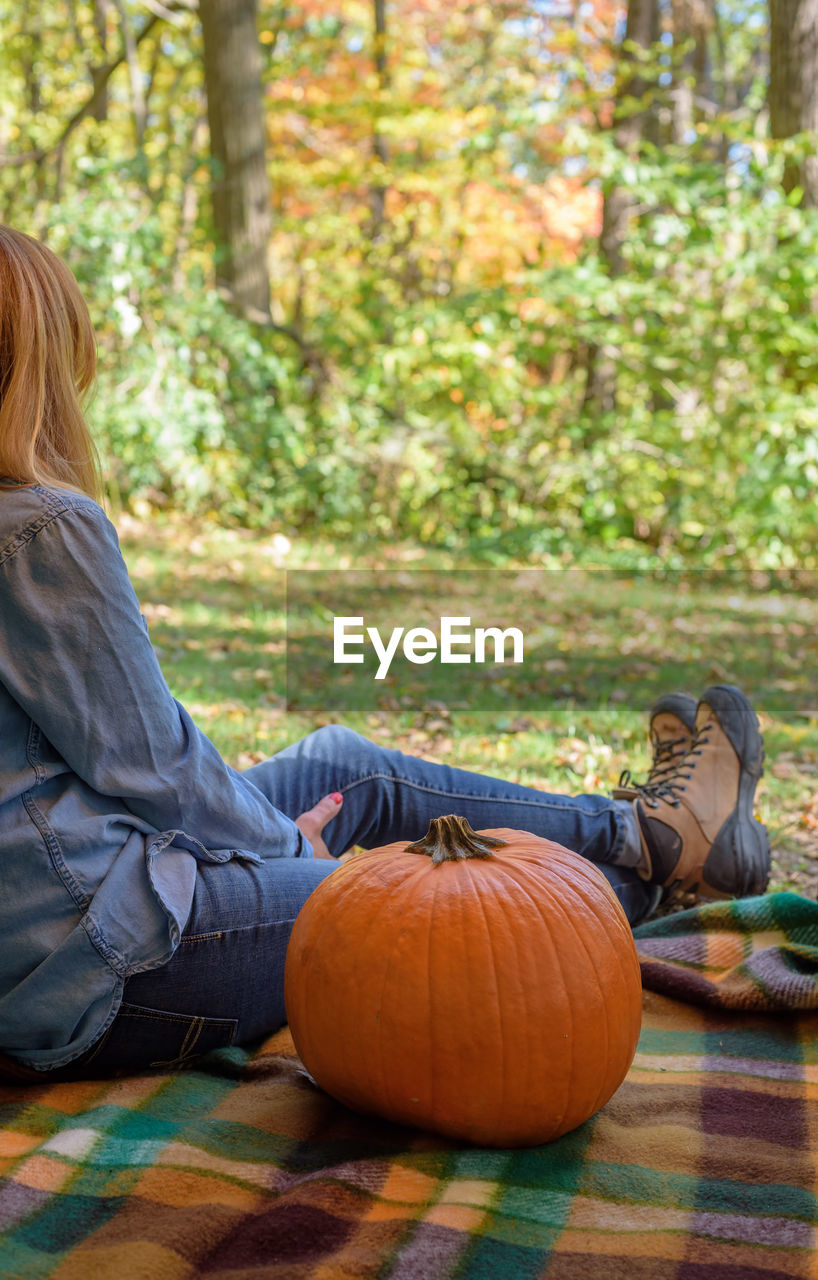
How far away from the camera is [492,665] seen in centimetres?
576

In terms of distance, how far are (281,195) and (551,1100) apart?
55.2 feet

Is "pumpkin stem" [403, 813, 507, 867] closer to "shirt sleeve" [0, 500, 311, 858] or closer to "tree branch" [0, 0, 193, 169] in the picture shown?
"shirt sleeve" [0, 500, 311, 858]

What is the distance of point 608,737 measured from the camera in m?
4.34

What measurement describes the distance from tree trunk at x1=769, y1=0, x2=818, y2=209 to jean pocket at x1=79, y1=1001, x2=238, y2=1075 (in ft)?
24.0

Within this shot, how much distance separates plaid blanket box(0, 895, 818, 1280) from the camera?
51.4 inches

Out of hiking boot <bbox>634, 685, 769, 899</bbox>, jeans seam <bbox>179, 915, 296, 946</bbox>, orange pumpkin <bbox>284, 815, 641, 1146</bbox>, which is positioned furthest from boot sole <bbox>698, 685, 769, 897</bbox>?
jeans seam <bbox>179, 915, 296, 946</bbox>

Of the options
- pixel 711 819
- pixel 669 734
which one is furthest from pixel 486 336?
pixel 711 819

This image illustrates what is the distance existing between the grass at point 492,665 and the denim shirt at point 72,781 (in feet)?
6.82

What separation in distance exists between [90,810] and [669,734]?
5.68 ft

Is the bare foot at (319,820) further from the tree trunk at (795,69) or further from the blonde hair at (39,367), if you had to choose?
the tree trunk at (795,69)

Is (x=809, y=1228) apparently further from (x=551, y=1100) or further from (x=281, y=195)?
(x=281, y=195)

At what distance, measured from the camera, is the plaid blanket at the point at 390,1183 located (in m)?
1.31

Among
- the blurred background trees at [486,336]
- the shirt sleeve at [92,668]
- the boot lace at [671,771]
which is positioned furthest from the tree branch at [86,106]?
the shirt sleeve at [92,668]

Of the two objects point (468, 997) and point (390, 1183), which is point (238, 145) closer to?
point (468, 997)
